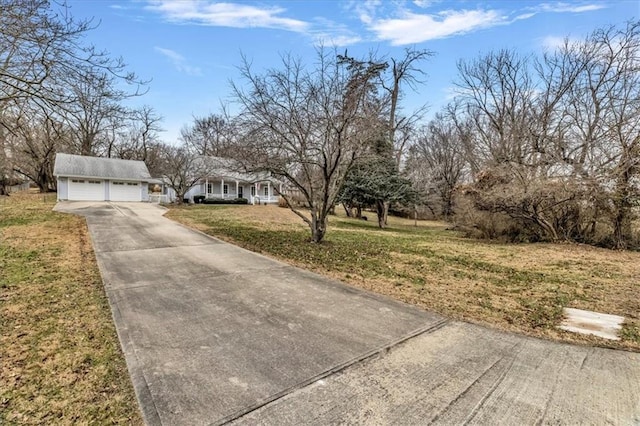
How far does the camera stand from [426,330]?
3775mm

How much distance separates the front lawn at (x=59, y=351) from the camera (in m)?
2.21

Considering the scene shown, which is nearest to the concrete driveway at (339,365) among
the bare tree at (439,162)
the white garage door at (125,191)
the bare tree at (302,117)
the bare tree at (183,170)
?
the bare tree at (302,117)

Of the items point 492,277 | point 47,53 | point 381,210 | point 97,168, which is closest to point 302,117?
point 47,53

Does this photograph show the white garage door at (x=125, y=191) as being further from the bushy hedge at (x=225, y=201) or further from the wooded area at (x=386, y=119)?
the wooded area at (x=386, y=119)

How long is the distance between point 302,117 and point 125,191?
2355cm

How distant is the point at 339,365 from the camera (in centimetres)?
291

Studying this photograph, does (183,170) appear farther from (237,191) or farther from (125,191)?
(237,191)

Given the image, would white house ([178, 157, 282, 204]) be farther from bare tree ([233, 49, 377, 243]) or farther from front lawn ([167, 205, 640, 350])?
bare tree ([233, 49, 377, 243])

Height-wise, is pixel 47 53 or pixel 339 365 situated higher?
pixel 47 53

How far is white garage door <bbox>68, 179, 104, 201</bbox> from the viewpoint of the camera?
24.0m

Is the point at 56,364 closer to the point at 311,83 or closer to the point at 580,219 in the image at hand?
the point at 311,83

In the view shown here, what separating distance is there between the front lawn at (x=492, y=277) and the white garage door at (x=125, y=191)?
19.7 metres

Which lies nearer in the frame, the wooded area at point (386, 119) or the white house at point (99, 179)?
the wooded area at point (386, 119)

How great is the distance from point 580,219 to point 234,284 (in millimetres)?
13617
